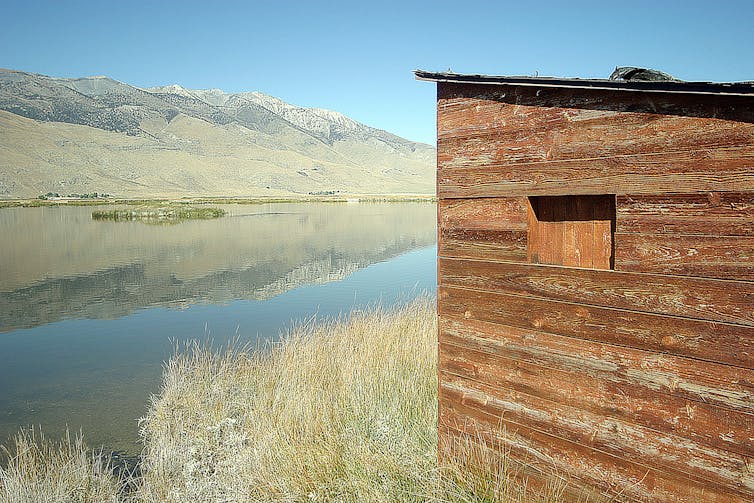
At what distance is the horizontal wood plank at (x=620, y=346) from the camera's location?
3164 mm

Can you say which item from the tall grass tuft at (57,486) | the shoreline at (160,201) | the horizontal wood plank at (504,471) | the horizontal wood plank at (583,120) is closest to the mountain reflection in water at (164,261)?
the tall grass tuft at (57,486)

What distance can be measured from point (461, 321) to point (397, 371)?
388cm

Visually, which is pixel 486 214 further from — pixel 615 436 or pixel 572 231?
pixel 615 436

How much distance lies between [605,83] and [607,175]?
1.85 feet

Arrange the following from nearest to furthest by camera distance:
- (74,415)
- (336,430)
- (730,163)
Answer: (730,163)
(336,430)
(74,415)

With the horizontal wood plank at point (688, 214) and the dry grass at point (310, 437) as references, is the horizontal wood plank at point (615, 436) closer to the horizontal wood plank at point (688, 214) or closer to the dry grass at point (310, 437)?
the dry grass at point (310, 437)

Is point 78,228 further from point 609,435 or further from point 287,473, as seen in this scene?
point 609,435

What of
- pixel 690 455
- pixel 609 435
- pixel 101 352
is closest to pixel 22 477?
pixel 609 435

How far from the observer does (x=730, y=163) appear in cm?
312

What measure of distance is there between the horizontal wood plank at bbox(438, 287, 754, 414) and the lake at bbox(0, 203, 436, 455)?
5696mm

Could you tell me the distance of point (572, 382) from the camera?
386 centimetres

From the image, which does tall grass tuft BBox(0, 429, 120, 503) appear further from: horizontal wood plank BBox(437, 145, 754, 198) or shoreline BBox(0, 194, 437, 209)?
shoreline BBox(0, 194, 437, 209)

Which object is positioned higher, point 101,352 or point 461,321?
point 461,321

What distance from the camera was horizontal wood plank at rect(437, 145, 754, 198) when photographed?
10.3 ft
